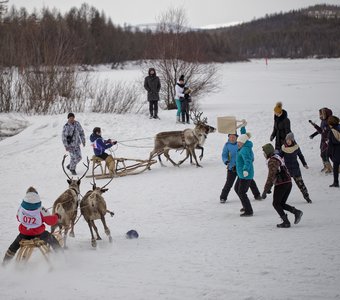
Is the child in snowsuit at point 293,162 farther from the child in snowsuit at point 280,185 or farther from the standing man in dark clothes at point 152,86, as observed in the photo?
the standing man in dark clothes at point 152,86

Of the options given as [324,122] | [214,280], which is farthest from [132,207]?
[324,122]

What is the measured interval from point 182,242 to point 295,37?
110 meters

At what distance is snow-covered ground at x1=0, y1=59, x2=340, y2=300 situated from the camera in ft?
19.3

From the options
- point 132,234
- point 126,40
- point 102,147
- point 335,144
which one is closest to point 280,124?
point 335,144

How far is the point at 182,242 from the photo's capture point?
7.83m

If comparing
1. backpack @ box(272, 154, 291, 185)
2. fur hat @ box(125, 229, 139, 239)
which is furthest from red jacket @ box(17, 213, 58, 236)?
backpack @ box(272, 154, 291, 185)

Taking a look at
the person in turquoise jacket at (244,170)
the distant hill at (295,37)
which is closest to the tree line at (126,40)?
the distant hill at (295,37)

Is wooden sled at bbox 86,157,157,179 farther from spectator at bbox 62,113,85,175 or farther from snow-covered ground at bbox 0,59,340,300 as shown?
spectator at bbox 62,113,85,175

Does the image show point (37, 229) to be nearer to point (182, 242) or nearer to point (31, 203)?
point (31, 203)

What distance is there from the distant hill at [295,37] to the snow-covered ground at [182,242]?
2962 inches

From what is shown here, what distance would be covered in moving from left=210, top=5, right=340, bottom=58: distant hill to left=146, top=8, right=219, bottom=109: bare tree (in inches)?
2470

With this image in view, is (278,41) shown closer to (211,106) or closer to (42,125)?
(211,106)

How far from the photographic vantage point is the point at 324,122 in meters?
12.4

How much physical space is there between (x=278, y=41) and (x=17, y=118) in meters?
100
